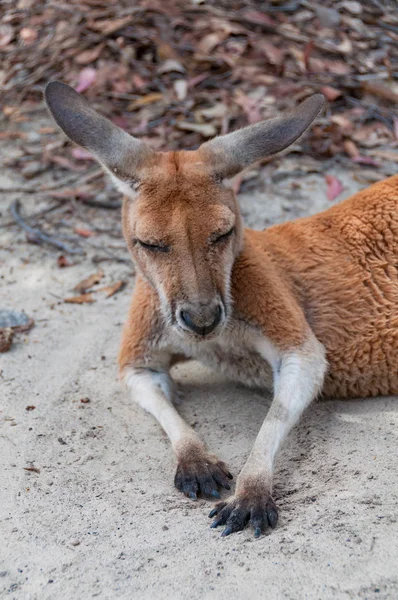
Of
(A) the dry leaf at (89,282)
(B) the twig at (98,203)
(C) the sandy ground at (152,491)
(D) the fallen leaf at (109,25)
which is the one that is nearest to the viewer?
(C) the sandy ground at (152,491)

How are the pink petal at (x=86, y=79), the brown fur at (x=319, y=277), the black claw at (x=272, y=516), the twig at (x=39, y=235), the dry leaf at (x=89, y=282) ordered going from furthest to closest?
the pink petal at (x=86, y=79) < the twig at (x=39, y=235) < the dry leaf at (x=89, y=282) < the brown fur at (x=319, y=277) < the black claw at (x=272, y=516)

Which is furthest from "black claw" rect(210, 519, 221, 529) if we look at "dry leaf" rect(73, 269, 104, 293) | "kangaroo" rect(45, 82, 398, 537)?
"dry leaf" rect(73, 269, 104, 293)

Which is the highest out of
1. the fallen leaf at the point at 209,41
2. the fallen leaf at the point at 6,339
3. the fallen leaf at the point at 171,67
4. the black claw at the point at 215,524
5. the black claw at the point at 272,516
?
the fallen leaf at the point at 209,41

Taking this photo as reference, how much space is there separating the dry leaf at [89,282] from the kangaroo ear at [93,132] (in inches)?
62.7

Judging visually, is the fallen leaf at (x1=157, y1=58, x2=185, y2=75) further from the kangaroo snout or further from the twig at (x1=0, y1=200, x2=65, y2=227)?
the kangaroo snout

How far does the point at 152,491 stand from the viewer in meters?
2.84

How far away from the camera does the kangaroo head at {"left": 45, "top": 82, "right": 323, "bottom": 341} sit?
281cm

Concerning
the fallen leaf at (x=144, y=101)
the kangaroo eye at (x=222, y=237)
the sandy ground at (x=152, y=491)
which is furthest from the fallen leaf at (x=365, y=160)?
the kangaroo eye at (x=222, y=237)

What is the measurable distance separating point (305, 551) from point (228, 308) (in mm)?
1042

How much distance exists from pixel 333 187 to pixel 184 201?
2644mm

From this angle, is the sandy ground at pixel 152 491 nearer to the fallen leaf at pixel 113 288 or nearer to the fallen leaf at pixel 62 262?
the fallen leaf at pixel 113 288

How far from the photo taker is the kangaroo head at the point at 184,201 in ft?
9.23

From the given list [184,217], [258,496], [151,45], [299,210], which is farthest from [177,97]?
[258,496]

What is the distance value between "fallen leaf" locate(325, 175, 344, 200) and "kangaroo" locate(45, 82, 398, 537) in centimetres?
142
